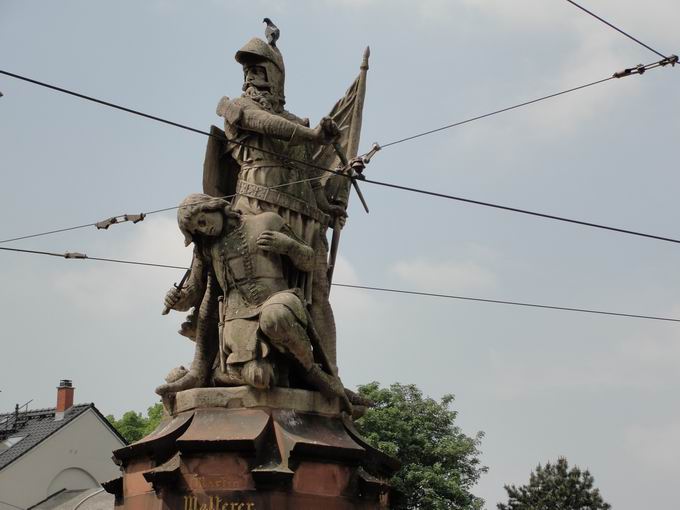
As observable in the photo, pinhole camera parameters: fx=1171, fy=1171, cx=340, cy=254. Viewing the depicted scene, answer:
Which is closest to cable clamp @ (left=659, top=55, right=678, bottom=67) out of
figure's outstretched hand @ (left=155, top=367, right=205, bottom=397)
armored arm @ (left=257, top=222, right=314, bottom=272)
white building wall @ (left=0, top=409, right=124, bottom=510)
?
armored arm @ (left=257, top=222, right=314, bottom=272)

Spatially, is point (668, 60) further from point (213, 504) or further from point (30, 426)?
point (30, 426)

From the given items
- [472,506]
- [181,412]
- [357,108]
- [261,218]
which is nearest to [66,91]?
[261,218]

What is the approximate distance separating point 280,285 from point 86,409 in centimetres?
2860

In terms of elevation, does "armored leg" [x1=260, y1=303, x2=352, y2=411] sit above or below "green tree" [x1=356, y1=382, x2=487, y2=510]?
below

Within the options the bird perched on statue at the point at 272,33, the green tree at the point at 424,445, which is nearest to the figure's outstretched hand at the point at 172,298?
the bird perched on statue at the point at 272,33

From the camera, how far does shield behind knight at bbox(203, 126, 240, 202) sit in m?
14.2

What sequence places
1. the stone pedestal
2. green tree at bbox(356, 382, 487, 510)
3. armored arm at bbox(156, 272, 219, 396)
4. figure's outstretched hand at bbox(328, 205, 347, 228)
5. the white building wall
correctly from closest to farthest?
the stone pedestal
armored arm at bbox(156, 272, 219, 396)
figure's outstretched hand at bbox(328, 205, 347, 228)
green tree at bbox(356, 382, 487, 510)
the white building wall

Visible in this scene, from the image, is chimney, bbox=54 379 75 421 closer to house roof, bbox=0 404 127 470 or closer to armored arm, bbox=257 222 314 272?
house roof, bbox=0 404 127 470

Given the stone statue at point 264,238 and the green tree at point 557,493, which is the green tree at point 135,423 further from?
the stone statue at point 264,238

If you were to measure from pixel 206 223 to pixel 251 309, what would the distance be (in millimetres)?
1061

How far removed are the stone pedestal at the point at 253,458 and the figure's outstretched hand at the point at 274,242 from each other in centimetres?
156

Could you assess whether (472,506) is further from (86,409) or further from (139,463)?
(139,463)

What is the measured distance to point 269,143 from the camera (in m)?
13.8

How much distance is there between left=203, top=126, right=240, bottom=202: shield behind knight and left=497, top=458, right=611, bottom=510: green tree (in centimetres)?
3594
